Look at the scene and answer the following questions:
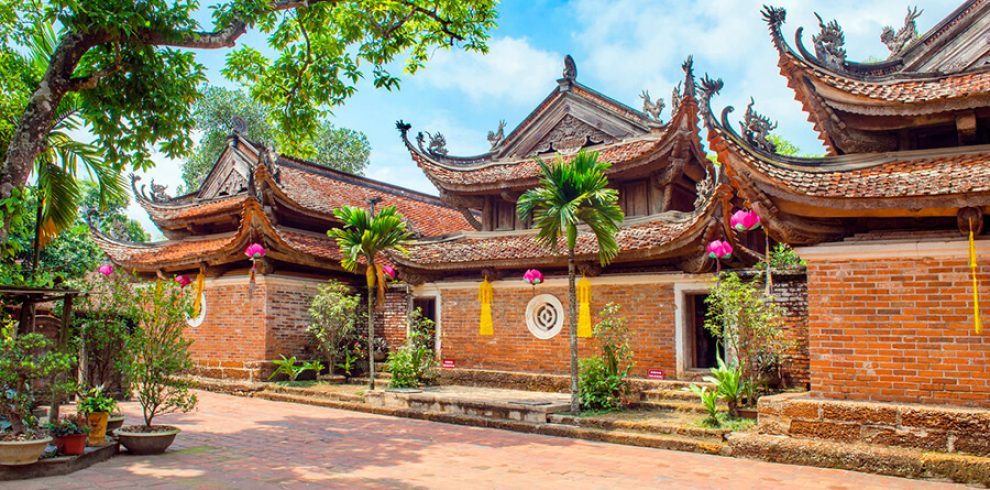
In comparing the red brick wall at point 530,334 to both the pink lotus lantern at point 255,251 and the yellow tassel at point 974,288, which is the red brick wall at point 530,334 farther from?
the yellow tassel at point 974,288

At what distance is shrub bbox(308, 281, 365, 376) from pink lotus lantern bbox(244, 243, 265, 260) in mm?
1582

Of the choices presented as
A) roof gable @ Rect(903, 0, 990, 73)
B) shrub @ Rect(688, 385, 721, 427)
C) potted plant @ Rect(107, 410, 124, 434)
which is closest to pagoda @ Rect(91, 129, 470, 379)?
potted plant @ Rect(107, 410, 124, 434)

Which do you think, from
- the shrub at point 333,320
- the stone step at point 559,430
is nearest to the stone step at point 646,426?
the stone step at point 559,430

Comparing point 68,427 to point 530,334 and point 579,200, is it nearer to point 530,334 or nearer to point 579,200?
point 579,200

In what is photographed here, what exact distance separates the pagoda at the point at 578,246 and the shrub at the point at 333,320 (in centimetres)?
161

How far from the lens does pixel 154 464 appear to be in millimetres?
7625

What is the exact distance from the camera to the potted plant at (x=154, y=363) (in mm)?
8195

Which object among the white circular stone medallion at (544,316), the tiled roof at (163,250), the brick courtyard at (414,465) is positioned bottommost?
the brick courtyard at (414,465)

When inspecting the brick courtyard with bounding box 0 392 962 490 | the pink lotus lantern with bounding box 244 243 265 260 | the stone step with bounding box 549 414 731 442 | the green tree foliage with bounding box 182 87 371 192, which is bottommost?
the brick courtyard with bounding box 0 392 962 490

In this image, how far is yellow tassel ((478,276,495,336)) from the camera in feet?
46.5

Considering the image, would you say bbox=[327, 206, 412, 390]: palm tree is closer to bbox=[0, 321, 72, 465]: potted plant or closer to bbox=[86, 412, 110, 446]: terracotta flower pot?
bbox=[86, 412, 110, 446]: terracotta flower pot

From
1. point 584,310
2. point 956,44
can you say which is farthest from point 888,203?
point 584,310

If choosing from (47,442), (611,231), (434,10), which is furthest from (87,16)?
(611,231)

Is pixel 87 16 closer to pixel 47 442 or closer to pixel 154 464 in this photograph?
pixel 47 442
